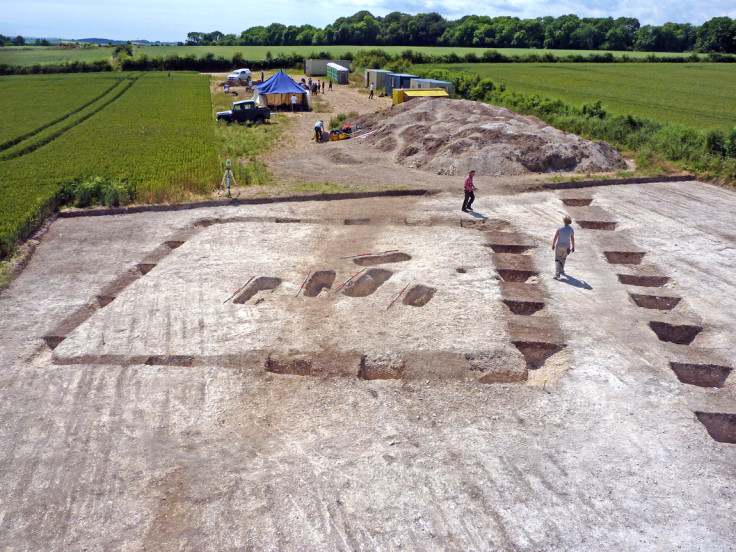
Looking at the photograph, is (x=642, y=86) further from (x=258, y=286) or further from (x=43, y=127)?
(x=258, y=286)

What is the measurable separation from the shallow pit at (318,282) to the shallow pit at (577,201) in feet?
34.4

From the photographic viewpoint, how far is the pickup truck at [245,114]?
117 feet

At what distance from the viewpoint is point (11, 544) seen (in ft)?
21.7

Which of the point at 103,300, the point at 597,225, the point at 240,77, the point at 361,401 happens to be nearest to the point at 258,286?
the point at 103,300

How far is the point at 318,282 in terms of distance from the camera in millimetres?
13805

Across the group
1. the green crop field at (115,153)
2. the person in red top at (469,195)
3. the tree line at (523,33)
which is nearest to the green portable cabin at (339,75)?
the green crop field at (115,153)

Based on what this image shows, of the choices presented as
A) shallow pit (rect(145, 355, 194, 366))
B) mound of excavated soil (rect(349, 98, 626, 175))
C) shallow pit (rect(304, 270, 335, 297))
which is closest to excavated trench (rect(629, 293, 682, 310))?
shallow pit (rect(304, 270, 335, 297))

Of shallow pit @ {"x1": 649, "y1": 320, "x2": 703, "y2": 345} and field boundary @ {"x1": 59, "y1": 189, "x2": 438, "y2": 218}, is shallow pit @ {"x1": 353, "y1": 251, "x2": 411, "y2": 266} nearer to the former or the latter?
field boundary @ {"x1": 59, "y1": 189, "x2": 438, "y2": 218}

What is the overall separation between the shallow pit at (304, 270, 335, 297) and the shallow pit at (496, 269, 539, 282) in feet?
14.2

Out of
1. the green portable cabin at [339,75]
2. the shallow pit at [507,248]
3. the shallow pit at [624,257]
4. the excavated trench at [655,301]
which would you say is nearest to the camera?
the excavated trench at [655,301]

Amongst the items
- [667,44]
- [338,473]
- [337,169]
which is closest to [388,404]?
[338,473]

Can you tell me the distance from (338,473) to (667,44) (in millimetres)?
136846

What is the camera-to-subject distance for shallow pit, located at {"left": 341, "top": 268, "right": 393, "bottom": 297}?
13281 mm

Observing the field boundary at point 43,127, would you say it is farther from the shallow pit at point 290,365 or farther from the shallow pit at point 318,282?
the shallow pit at point 290,365
